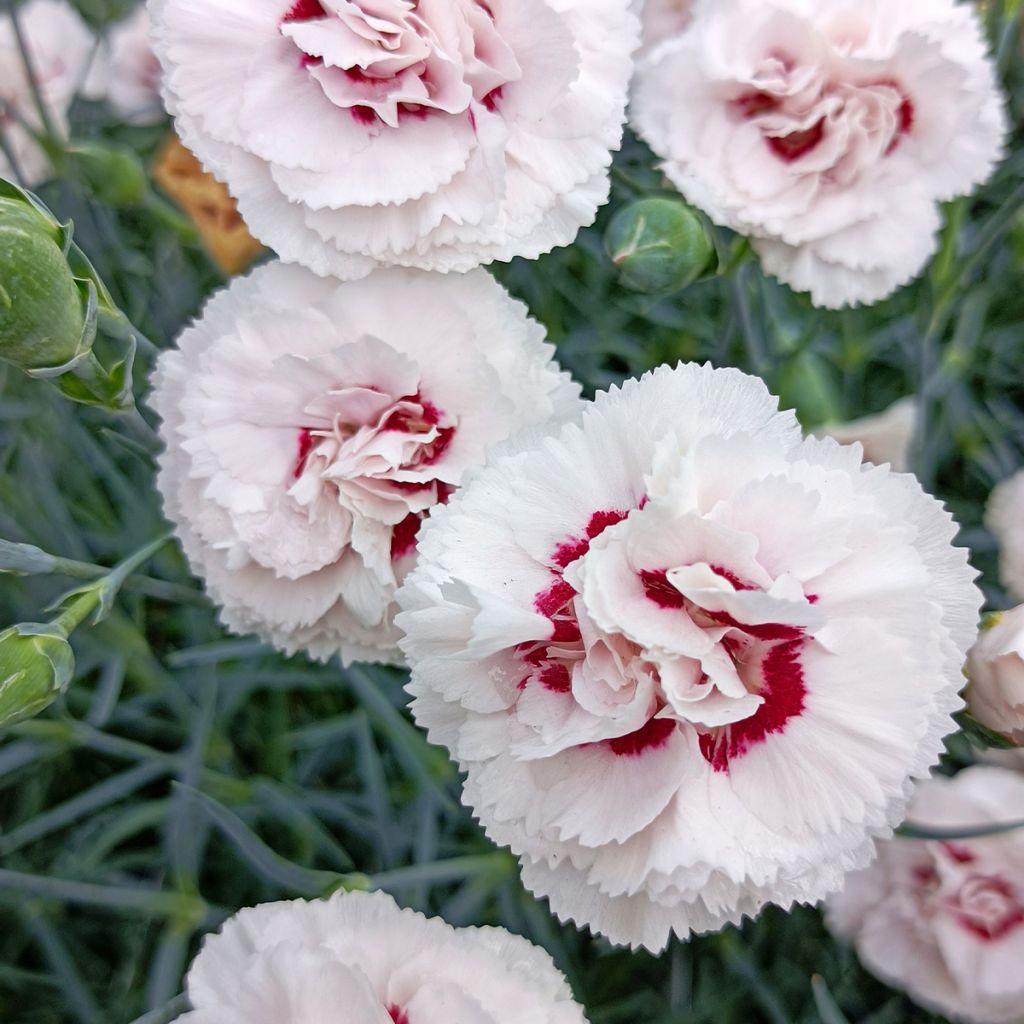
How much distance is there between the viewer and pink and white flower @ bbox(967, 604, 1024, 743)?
66 cm

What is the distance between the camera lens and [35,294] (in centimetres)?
61

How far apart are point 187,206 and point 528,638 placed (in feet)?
2.72

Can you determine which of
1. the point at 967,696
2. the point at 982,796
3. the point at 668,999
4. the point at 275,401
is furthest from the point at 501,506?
the point at 668,999

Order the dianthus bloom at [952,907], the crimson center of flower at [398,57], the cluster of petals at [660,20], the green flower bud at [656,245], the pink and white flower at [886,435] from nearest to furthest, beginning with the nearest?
1. the crimson center of flower at [398,57]
2. the green flower bud at [656,245]
3. the dianthus bloom at [952,907]
4. the pink and white flower at [886,435]
5. the cluster of petals at [660,20]

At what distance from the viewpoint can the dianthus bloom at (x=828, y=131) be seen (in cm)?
80

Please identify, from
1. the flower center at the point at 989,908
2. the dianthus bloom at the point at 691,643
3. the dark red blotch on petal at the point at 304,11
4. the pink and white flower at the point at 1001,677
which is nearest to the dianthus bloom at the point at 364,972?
the dianthus bloom at the point at 691,643

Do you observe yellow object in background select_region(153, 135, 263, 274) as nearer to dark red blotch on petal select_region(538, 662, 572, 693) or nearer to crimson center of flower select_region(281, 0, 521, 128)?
crimson center of flower select_region(281, 0, 521, 128)

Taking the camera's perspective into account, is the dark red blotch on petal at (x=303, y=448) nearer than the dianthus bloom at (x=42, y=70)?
Yes

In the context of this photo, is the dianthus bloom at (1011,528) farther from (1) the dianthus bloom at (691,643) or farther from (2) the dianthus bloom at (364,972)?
(2) the dianthus bloom at (364,972)

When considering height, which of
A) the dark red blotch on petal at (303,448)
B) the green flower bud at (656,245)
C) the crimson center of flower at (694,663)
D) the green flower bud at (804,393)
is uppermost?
the green flower bud at (656,245)

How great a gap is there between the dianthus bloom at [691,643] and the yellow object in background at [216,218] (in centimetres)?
65

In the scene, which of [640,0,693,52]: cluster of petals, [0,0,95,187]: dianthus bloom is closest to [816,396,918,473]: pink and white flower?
[640,0,693,52]: cluster of petals

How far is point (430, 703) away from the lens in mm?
608

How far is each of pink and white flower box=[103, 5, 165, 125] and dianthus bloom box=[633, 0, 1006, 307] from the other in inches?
30.6
